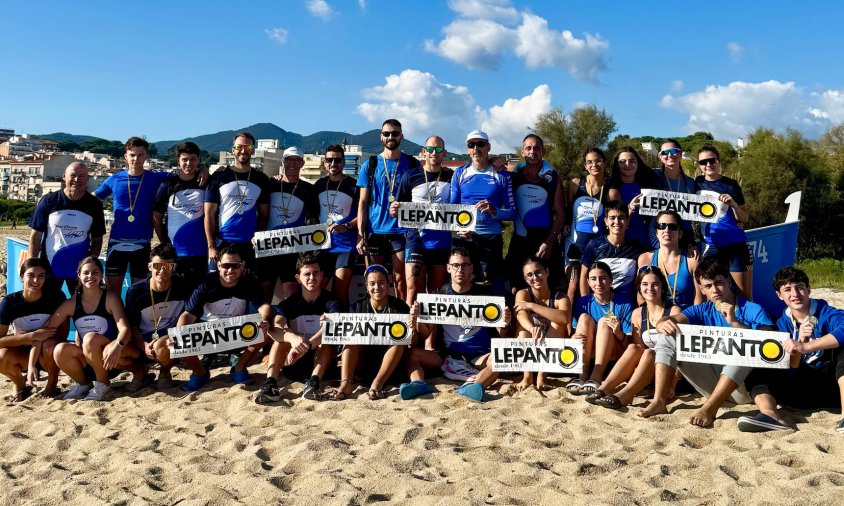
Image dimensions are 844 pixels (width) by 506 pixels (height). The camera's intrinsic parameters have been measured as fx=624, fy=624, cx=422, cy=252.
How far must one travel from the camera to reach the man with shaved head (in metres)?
6.47

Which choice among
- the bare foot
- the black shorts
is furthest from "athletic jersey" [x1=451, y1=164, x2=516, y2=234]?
the black shorts

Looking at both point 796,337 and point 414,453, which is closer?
point 414,453

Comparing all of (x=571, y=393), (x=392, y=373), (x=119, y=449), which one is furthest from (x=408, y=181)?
(x=119, y=449)

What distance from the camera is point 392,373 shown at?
5844 millimetres

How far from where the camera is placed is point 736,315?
511 cm

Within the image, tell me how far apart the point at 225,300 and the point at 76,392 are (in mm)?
1623

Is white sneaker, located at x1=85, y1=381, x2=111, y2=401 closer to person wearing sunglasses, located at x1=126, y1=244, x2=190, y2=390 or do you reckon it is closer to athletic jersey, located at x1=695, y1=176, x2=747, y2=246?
person wearing sunglasses, located at x1=126, y1=244, x2=190, y2=390

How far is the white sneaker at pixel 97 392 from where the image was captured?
5.84 m

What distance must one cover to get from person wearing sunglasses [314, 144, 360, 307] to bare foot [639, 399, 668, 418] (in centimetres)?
336

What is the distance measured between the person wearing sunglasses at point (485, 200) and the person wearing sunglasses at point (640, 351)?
1.52m

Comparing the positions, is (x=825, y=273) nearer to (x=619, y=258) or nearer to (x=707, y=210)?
(x=707, y=210)

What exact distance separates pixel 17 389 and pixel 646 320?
591 centimetres

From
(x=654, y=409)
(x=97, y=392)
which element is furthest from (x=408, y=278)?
(x=97, y=392)

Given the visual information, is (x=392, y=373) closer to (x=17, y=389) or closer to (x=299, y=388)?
(x=299, y=388)
